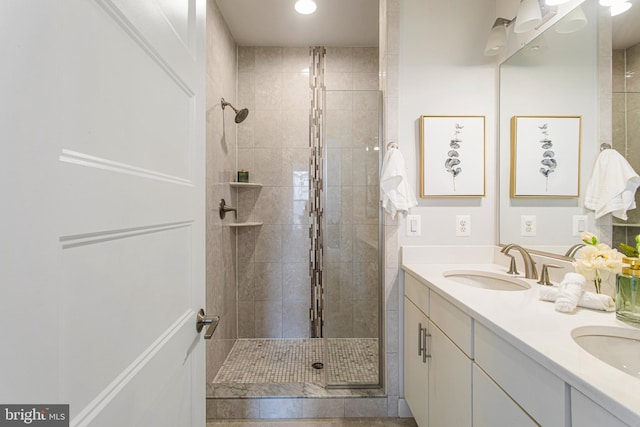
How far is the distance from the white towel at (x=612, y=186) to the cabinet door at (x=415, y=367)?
2.78 ft

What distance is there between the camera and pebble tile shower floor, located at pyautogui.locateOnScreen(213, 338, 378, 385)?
1915mm

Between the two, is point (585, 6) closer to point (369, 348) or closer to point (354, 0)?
point (354, 0)

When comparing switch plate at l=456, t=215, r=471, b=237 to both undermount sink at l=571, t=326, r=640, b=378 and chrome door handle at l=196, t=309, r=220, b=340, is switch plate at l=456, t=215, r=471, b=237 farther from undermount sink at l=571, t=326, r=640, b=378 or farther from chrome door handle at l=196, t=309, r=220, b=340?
chrome door handle at l=196, t=309, r=220, b=340

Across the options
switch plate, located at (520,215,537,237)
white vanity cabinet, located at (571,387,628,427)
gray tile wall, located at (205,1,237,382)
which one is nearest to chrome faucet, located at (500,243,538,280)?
switch plate, located at (520,215,537,237)

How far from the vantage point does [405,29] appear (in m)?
1.77

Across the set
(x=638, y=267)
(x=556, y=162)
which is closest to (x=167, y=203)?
(x=638, y=267)

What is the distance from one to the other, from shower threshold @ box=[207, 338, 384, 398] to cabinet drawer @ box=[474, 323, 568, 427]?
1.08 m

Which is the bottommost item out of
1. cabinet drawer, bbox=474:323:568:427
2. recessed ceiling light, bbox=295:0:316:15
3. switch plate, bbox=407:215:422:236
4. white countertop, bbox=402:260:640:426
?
cabinet drawer, bbox=474:323:568:427

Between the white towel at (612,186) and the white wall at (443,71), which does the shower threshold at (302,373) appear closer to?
the white wall at (443,71)

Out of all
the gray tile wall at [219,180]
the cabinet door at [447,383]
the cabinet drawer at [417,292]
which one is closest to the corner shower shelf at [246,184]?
the gray tile wall at [219,180]

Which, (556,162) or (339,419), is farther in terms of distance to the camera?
(339,419)

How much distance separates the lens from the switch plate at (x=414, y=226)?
179 centimetres

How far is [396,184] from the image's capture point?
5.56ft

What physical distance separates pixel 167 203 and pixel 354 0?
6.93 feet
